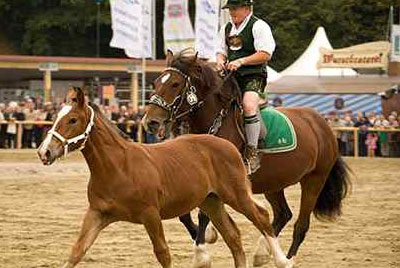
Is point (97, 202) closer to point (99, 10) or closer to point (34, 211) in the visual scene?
point (34, 211)

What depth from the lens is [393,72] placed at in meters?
39.0

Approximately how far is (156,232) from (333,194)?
3.96 metres

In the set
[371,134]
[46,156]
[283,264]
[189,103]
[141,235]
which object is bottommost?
[371,134]

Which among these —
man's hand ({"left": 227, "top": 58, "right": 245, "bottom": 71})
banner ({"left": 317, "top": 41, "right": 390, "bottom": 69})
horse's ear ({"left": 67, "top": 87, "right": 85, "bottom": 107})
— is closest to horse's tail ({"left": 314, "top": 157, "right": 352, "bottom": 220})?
man's hand ({"left": 227, "top": 58, "right": 245, "bottom": 71})

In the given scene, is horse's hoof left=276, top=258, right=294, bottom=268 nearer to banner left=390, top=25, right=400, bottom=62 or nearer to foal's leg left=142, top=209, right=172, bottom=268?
foal's leg left=142, top=209, right=172, bottom=268

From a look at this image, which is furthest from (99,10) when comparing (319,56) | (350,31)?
(319,56)

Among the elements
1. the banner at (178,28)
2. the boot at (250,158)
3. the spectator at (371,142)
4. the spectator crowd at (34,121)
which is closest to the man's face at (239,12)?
the boot at (250,158)

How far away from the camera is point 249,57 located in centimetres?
1034

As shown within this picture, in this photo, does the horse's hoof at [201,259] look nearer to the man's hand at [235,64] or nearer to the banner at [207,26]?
the man's hand at [235,64]

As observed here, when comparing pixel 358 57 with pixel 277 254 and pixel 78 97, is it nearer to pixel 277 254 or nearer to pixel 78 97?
pixel 277 254

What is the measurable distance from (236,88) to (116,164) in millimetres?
2527

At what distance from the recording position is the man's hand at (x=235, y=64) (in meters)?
10.3

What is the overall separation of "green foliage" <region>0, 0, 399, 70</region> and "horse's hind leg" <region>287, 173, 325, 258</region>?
142 ft

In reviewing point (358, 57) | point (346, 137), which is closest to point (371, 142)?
point (346, 137)
